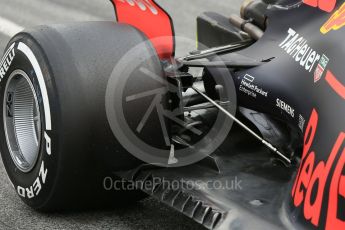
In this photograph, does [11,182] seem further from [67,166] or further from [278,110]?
[278,110]

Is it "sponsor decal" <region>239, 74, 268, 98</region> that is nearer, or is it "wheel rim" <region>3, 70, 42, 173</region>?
"sponsor decal" <region>239, 74, 268, 98</region>

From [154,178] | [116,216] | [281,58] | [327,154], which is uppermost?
[281,58]

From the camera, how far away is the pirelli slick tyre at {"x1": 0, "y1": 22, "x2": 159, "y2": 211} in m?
3.62

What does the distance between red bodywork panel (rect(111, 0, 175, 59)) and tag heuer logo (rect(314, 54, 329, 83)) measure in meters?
0.83

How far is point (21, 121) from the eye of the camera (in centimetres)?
421

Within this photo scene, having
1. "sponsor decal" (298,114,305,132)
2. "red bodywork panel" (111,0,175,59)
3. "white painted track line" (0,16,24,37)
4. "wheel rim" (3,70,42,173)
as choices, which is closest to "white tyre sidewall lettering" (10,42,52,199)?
"wheel rim" (3,70,42,173)

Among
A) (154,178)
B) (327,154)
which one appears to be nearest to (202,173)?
(154,178)

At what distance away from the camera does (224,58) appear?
4047 millimetres

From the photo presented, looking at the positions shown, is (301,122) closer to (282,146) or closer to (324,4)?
(282,146)

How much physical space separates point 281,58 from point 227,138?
56 centimetres

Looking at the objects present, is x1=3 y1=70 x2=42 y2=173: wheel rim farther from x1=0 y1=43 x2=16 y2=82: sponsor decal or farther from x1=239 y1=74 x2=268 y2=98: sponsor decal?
x1=239 y1=74 x2=268 y2=98: sponsor decal

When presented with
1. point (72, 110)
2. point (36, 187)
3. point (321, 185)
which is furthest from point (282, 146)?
point (36, 187)

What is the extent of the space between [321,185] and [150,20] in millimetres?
1432

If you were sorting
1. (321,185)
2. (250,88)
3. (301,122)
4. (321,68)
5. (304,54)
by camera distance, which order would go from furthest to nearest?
(250,88)
(304,54)
(301,122)
(321,68)
(321,185)
